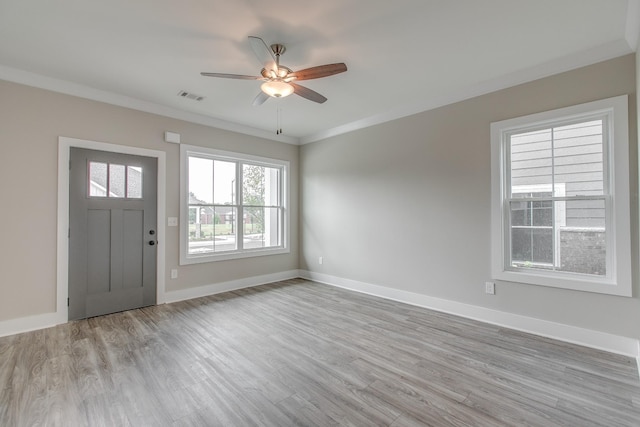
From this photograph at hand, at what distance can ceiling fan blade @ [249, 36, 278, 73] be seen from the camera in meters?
2.18

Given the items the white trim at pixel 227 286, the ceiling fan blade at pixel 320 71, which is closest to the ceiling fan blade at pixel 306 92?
the ceiling fan blade at pixel 320 71

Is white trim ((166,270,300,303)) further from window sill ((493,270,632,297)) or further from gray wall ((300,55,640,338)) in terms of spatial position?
window sill ((493,270,632,297))

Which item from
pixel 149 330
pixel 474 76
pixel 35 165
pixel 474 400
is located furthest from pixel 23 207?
pixel 474 76

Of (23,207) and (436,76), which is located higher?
(436,76)

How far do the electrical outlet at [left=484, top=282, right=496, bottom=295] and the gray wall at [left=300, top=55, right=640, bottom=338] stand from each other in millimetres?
46

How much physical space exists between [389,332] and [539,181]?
2314 mm

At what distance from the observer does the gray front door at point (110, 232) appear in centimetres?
338

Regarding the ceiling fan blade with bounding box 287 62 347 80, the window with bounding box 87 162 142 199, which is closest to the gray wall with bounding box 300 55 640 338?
the ceiling fan blade with bounding box 287 62 347 80

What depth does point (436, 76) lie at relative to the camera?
10.4 feet

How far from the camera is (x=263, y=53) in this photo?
2.32 metres

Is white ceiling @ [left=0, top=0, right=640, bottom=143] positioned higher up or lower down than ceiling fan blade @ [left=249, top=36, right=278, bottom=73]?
higher up

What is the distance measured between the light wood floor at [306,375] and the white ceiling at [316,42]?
2795mm

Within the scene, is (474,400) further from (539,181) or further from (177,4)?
(177,4)

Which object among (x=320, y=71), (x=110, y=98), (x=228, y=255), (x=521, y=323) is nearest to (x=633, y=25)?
(x=320, y=71)
